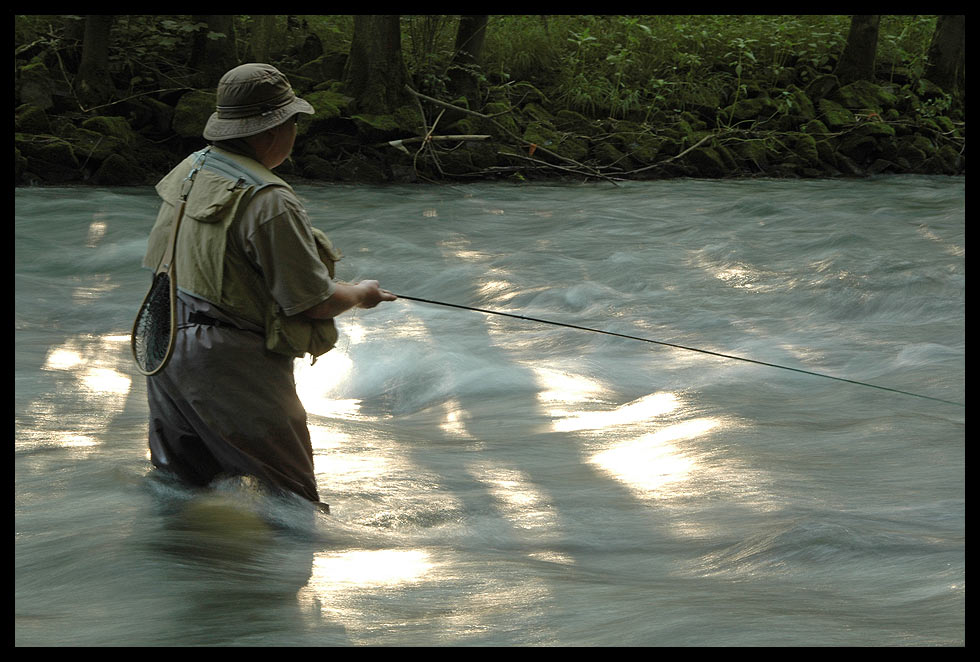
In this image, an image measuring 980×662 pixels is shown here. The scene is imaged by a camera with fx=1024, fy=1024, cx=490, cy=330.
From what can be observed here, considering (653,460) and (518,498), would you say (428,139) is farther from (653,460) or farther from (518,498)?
(518,498)

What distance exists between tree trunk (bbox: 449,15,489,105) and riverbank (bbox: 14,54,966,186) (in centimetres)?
35

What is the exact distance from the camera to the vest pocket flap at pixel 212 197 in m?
3.24

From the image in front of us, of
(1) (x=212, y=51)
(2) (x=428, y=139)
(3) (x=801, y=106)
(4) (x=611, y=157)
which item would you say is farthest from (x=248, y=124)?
(3) (x=801, y=106)

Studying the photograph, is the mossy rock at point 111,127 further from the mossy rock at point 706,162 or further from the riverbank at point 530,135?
the mossy rock at point 706,162

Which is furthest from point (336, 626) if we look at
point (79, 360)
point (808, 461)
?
point (79, 360)

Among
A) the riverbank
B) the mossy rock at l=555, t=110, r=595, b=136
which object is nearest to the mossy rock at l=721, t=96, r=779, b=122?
the riverbank

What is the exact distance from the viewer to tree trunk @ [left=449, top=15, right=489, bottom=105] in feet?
57.0

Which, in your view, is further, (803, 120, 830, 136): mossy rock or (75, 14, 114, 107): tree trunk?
(803, 120, 830, 136): mossy rock

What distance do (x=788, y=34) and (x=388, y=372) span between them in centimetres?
1735

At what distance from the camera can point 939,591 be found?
11.1 feet

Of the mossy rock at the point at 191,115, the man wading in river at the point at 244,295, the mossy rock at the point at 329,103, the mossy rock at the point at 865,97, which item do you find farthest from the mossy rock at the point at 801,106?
the man wading in river at the point at 244,295

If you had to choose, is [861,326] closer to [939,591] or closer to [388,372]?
[388,372]

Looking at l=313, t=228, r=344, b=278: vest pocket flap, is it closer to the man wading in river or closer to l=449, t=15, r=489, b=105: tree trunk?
the man wading in river

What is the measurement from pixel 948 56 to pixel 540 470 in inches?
751
